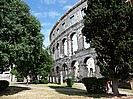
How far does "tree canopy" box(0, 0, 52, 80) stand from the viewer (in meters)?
15.1

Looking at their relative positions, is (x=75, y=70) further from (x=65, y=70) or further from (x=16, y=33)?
(x=16, y=33)

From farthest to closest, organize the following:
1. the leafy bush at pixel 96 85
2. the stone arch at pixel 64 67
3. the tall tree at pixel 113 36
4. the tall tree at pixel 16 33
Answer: the stone arch at pixel 64 67, the leafy bush at pixel 96 85, the tall tree at pixel 16 33, the tall tree at pixel 113 36

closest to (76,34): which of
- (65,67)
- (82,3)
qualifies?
(82,3)

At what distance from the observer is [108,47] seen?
588 inches

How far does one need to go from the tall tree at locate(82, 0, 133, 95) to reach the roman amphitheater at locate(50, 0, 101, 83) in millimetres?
18954

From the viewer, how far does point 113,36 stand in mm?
14594

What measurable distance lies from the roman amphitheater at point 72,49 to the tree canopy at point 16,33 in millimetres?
17693

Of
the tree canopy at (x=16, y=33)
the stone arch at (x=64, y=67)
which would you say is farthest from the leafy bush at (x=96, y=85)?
the stone arch at (x=64, y=67)

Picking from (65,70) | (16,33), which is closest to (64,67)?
(65,70)

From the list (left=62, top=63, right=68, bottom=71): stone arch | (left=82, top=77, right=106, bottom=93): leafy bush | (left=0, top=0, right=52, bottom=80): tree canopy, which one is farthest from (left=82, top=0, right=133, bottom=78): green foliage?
(left=62, top=63, right=68, bottom=71): stone arch

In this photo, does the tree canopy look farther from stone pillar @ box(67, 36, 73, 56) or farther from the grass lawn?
stone pillar @ box(67, 36, 73, 56)

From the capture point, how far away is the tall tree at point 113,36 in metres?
14.2

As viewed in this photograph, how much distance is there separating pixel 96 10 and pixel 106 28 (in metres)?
1.81

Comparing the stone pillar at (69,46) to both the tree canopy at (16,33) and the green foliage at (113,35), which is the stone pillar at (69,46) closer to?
the tree canopy at (16,33)
